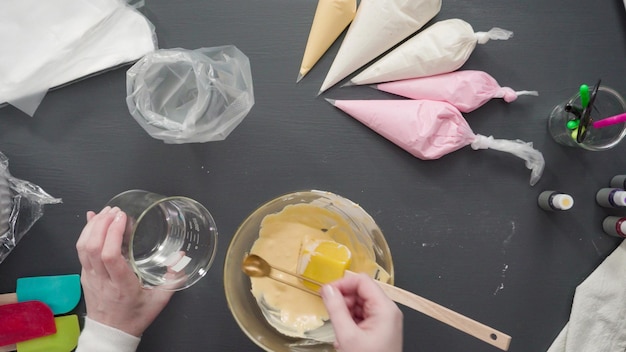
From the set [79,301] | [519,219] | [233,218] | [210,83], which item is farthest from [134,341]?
[519,219]

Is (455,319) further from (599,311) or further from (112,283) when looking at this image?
(112,283)

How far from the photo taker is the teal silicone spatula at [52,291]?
0.87m

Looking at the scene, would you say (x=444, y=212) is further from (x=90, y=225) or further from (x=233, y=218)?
(x=90, y=225)

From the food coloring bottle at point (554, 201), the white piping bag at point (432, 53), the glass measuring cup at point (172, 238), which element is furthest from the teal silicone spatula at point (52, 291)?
the food coloring bottle at point (554, 201)

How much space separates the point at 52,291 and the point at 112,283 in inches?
6.9

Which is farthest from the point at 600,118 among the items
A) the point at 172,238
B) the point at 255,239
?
the point at 172,238

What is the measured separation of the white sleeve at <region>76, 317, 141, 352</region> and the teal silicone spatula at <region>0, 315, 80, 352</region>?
6 centimetres

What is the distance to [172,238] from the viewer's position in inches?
33.8

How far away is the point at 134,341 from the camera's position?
84cm

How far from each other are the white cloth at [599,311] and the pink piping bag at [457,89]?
1.26 ft

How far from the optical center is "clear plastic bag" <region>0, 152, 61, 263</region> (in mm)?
848

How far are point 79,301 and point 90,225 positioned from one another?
8.0 inches

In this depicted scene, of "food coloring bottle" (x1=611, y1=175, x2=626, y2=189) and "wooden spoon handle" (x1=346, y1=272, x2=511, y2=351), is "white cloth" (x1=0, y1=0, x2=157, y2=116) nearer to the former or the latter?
"wooden spoon handle" (x1=346, y1=272, x2=511, y2=351)

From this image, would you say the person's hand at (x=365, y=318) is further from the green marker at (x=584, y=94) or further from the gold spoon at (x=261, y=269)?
the green marker at (x=584, y=94)
